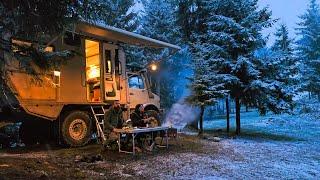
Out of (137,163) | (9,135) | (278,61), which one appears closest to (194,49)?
(278,61)

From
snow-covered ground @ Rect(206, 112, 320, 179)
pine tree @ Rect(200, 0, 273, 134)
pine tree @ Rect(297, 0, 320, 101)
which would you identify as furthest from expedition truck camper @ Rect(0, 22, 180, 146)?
pine tree @ Rect(297, 0, 320, 101)

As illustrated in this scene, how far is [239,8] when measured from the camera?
14953mm

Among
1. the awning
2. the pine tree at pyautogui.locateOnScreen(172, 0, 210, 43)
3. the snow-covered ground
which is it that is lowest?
the snow-covered ground

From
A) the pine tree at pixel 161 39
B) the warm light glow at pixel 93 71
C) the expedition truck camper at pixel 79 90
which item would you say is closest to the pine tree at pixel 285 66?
the expedition truck camper at pixel 79 90

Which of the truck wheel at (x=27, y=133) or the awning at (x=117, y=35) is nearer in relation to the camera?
the awning at (x=117, y=35)

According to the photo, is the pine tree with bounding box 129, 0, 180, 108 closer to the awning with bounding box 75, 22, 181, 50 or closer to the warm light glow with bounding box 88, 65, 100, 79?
the awning with bounding box 75, 22, 181, 50

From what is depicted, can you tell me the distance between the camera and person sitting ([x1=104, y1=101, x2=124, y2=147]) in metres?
9.50

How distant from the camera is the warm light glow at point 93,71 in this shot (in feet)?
40.5

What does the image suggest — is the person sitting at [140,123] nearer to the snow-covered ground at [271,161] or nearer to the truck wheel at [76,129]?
the truck wheel at [76,129]

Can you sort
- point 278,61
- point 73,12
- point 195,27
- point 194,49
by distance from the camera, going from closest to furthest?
1. point 73,12
2. point 278,61
3. point 194,49
4. point 195,27

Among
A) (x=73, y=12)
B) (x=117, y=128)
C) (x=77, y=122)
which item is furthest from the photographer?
(x=77, y=122)

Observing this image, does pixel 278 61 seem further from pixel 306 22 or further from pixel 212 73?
pixel 306 22

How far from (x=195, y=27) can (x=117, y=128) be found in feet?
31.8

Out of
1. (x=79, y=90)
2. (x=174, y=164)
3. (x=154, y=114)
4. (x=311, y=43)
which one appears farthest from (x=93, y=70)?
(x=311, y=43)
